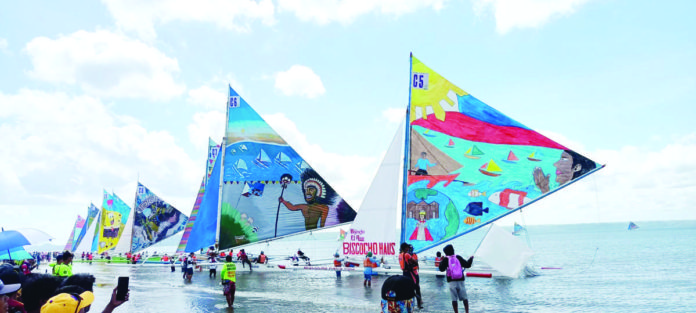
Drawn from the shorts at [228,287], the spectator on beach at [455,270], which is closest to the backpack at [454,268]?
the spectator on beach at [455,270]

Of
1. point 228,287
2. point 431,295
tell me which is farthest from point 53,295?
point 431,295

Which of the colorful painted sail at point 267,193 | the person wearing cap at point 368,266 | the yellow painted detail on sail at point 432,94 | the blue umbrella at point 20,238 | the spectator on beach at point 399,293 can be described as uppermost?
the yellow painted detail on sail at point 432,94

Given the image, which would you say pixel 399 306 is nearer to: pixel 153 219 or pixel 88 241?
pixel 153 219

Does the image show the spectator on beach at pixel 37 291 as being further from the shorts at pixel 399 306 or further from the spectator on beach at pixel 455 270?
the spectator on beach at pixel 455 270

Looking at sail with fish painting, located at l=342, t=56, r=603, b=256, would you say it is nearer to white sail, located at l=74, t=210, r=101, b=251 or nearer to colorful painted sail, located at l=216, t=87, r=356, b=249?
colorful painted sail, located at l=216, t=87, r=356, b=249

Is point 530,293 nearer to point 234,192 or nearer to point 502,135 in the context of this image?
point 502,135

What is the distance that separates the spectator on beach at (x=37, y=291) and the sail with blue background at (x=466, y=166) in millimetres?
17832

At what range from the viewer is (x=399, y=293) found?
8.22 meters

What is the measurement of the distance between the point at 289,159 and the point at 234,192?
3.89m

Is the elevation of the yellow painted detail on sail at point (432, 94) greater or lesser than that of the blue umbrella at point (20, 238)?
greater

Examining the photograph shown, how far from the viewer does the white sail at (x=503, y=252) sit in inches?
945

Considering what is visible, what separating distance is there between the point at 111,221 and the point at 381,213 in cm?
5537

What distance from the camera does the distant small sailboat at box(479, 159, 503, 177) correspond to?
2227 centimetres

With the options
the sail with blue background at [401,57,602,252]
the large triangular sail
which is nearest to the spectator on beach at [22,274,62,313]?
the sail with blue background at [401,57,602,252]
